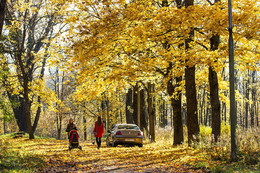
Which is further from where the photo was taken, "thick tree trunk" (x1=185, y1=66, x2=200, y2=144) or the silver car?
the silver car

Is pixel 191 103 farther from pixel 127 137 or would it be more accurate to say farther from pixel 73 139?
pixel 73 139

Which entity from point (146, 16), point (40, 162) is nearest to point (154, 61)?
point (146, 16)

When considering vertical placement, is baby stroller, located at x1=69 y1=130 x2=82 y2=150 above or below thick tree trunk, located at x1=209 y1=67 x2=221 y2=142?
below

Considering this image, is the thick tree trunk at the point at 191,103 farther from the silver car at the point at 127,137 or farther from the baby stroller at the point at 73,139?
the baby stroller at the point at 73,139

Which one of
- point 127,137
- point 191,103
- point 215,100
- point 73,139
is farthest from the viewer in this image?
point 127,137

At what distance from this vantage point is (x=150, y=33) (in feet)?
37.4

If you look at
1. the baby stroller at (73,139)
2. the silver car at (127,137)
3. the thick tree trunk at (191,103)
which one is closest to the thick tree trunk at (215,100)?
the thick tree trunk at (191,103)

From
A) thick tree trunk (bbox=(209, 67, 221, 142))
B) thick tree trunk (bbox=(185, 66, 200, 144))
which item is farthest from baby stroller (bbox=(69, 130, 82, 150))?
thick tree trunk (bbox=(209, 67, 221, 142))

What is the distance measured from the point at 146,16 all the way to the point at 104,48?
239 cm

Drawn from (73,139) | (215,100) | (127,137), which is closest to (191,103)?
(215,100)

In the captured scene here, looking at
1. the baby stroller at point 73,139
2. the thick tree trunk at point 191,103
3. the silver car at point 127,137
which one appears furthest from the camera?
the silver car at point 127,137

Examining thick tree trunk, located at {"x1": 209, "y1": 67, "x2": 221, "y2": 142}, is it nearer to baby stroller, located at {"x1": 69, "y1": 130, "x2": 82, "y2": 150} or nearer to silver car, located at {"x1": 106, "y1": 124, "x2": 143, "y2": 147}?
silver car, located at {"x1": 106, "y1": 124, "x2": 143, "y2": 147}

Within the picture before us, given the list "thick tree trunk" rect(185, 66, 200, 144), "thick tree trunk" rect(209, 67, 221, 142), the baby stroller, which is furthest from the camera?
the baby stroller

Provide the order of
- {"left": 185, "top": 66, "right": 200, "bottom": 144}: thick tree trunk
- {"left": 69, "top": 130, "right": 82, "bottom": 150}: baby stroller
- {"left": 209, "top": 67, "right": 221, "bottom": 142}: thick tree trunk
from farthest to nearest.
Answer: {"left": 69, "top": 130, "right": 82, "bottom": 150}: baby stroller < {"left": 185, "top": 66, "right": 200, "bottom": 144}: thick tree trunk < {"left": 209, "top": 67, "right": 221, "bottom": 142}: thick tree trunk
